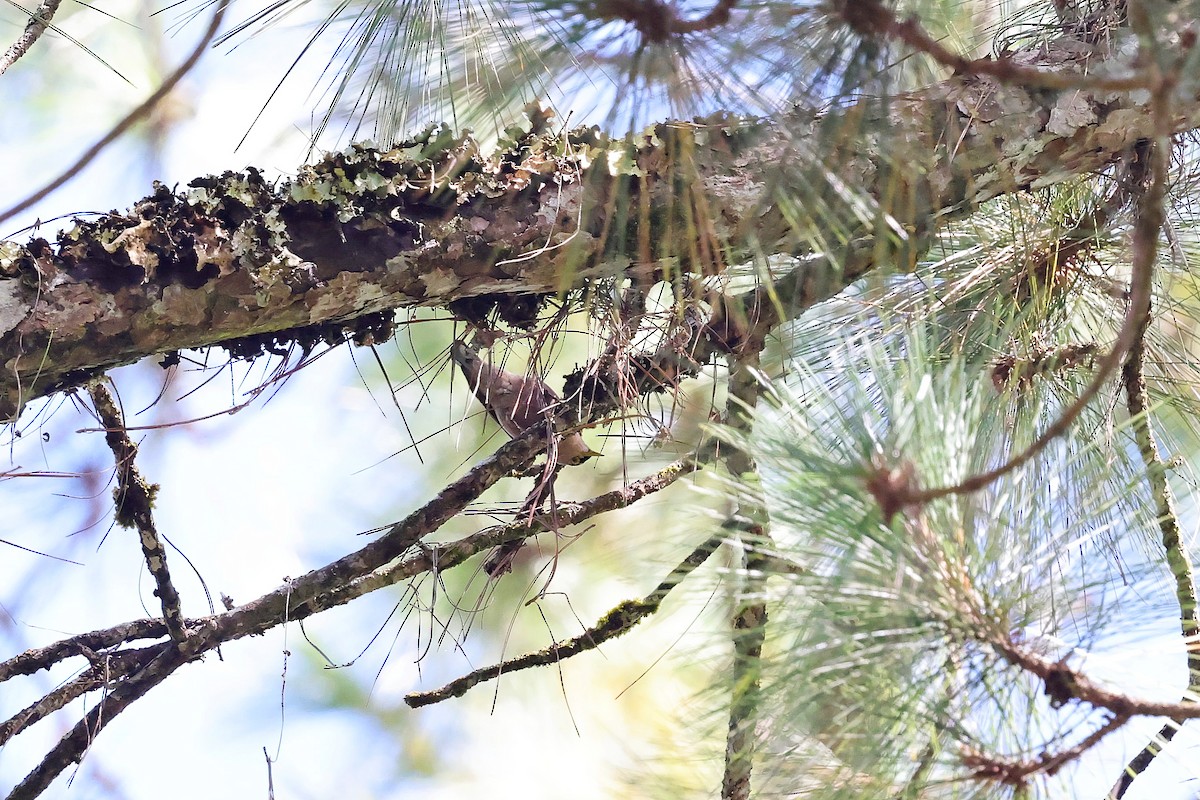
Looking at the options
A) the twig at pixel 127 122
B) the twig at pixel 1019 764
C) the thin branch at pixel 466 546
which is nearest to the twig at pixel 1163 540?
the twig at pixel 1019 764

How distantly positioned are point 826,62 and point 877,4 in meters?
0.09

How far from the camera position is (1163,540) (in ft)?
3.13

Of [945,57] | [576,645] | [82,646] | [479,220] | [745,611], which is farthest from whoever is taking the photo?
[576,645]

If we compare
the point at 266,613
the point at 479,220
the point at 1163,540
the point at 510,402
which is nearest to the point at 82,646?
the point at 266,613

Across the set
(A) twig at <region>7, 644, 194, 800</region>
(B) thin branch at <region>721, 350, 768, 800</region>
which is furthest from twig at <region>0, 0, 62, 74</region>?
(B) thin branch at <region>721, 350, 768, 800</region>

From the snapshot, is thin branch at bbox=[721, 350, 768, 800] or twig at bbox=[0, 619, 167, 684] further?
twig at bbox=[0, 619, 167, 684]

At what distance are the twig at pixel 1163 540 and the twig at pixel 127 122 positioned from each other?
0.96 metres

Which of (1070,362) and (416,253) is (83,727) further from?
(1070,362)

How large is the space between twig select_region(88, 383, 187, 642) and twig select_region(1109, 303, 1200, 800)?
1003 millimetres

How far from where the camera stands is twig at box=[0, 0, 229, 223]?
3.07ft

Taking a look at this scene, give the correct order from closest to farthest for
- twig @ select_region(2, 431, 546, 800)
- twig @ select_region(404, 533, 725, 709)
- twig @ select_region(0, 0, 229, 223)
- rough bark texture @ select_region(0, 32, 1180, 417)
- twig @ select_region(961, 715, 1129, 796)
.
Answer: twig @ select_region(961, 715, 1129, 796), rough bark texture @ select_region(0, 32, 1180, 417), twig @ select_region(0, 0, 229, 223), twig @ select_region(2, 431, 546, 800), twig @ select_region(404, 533, 725, 709)

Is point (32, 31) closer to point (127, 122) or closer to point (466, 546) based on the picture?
point (127, 122)

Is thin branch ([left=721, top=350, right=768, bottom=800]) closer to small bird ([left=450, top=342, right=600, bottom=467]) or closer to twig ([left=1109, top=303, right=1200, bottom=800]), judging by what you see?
small bird ([left=450, top=342, right=600, bottom=467])

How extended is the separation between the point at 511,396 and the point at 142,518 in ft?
1.53
